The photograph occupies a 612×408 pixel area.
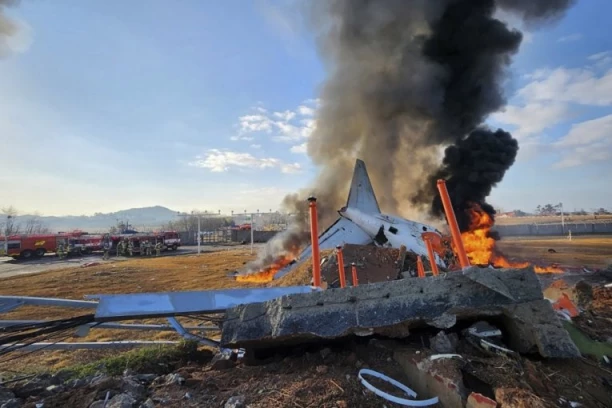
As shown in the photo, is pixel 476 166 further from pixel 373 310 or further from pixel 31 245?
pixel 31 245

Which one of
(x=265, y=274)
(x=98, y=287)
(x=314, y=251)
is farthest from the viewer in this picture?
(x=265, y=274)

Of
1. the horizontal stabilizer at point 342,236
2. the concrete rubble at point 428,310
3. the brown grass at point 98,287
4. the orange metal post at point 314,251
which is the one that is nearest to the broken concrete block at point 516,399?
the concrete rubble at point 428,310

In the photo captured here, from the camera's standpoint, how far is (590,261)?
54.7 ft

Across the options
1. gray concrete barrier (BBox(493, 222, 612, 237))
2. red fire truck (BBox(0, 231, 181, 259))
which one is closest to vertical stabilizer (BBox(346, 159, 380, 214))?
gray concrete barrier (BBox(493, 222, 612, 237))

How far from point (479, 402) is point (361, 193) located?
14.2 metres

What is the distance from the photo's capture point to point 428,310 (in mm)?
2918

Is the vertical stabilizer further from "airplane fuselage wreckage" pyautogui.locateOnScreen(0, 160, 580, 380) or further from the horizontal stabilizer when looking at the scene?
"airplane fuselage wreckage" pyautogui.locateOnScreen(0, 160, 580, 380)

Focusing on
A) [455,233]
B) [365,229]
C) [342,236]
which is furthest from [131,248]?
[455,233]

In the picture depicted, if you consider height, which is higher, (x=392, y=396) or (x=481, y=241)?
(x=481, y=241)

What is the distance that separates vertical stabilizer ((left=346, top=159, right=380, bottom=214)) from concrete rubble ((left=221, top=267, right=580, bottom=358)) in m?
12.6

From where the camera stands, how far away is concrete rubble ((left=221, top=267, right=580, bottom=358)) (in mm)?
2811

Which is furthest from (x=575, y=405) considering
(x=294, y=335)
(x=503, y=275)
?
(x=294, y=335)

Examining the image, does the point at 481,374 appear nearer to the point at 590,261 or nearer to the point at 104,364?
the point at 104,364

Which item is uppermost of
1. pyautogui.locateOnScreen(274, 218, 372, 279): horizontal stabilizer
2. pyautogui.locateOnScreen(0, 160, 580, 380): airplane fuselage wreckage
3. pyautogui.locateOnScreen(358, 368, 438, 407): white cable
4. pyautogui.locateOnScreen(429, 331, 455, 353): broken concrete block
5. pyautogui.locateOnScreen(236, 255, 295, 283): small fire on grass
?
pyautogui.locateOnScreen(274, 218, 372, 279): horizontal stabilizer
